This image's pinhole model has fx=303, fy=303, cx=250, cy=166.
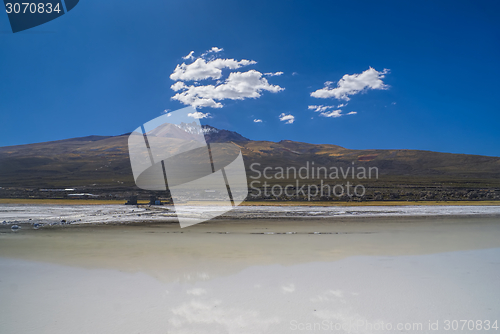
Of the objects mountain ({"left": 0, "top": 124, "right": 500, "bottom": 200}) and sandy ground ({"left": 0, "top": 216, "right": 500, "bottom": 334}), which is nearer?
sandy ground ({"left": 0, "top": 216, "right": 500, "bottom": 334})

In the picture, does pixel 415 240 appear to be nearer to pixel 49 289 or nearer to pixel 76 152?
pixel 49 289

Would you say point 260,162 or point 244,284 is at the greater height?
point 260,162

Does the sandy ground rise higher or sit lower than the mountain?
lower

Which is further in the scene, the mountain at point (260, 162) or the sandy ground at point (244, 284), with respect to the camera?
the mountain at point (260, 162)

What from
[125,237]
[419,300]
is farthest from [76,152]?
[419,300]

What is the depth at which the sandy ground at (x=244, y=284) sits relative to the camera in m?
4.34

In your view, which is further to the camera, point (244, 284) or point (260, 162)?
point (260, 162)

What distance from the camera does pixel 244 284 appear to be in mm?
5859

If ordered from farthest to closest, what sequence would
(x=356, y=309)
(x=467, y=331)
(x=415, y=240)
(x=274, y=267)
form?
1. (x=415, y=240)
2. (x=274, y=267)
3. (x=356, y=309)
4. (x=467, y=331)

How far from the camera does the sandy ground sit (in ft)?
14.2

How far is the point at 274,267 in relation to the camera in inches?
280

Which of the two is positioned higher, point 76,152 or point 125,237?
point 76,152

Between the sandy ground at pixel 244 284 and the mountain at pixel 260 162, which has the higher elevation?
the mountain at pixel 260 162

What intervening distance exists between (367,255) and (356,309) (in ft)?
12.9
